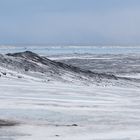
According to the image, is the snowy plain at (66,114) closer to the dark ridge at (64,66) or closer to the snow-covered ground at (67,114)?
the snow-covered ground at (67,114)

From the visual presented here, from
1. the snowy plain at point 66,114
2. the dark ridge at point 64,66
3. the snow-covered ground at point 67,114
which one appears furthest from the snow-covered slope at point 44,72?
the snow-covered ground at point 67,114

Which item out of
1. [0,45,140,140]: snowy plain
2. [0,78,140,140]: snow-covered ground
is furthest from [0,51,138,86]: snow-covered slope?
[0,78,140,140]: snow-covered ground

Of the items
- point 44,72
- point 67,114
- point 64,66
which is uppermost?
point 64,66

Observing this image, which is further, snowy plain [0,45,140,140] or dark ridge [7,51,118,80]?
dark ridge [7,51,118,80]

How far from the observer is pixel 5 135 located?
913cm

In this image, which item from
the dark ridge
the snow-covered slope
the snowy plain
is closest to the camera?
the snowy plain

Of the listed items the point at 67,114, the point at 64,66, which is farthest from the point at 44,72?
the point at 67,114

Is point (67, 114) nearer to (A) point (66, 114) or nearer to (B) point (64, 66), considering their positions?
(A) point (66, 114)

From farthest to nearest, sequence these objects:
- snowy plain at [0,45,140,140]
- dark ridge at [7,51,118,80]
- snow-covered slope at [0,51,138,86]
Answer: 1. dark ridge at [7,51,118,80]
2. snow-covered slope at [0,51,138,86]
3. snowy plain at [0,45,140,140]

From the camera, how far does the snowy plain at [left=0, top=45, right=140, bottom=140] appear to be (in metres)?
9.48

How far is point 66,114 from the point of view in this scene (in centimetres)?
1173

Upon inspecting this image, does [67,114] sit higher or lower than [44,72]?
lower

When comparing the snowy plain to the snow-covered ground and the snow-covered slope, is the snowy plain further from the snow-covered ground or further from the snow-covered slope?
the snow-covered slope

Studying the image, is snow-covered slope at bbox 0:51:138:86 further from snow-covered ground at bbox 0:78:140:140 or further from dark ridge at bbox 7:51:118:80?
snow-covered ground at bbox 0:78:140:140
